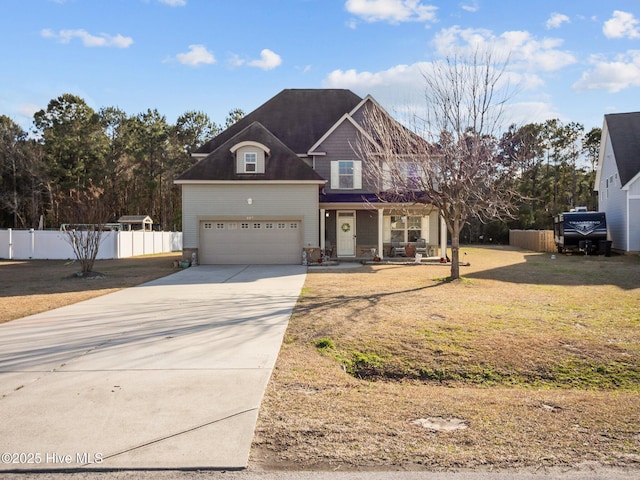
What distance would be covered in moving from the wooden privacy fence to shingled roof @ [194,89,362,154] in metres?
16.2

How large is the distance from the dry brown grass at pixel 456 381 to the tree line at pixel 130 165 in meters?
28.6

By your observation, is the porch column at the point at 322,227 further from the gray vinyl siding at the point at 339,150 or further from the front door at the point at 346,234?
the gray vinyl siding at the point at 339,150

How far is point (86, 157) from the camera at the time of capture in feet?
133


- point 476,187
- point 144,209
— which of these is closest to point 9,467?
point 476,187

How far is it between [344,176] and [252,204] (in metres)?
5.44

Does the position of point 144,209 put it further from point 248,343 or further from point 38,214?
point 248,343

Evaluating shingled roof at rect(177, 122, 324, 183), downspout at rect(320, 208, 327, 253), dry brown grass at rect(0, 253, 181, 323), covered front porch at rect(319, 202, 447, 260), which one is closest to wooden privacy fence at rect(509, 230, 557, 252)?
covered front porch at rect(319, 202, 447, 260)

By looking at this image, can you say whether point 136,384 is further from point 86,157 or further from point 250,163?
point 86,157

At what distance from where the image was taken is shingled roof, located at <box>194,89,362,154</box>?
86.6ft

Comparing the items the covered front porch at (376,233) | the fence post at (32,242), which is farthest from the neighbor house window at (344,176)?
the fence post at (32,242)

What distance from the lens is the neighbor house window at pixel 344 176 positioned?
24.0m

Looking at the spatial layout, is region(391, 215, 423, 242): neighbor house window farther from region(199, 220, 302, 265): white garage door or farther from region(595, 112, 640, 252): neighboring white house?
region(595, 112, 640, 252): neighboring white house

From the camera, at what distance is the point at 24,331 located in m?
8.05

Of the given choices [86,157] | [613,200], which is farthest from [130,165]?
[613,200]
